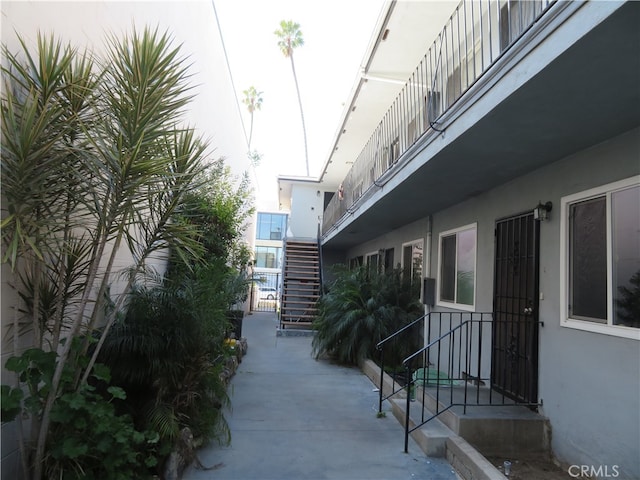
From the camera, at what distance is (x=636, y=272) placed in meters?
3.38

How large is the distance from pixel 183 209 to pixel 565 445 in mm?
4133

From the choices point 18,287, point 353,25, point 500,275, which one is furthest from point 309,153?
point 18,287

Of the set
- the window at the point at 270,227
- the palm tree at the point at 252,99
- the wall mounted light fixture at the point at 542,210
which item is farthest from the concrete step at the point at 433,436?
the window at the point at 270,227

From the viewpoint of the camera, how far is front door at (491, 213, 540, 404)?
4.52m

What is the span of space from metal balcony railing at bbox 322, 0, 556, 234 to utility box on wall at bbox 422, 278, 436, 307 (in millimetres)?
1978

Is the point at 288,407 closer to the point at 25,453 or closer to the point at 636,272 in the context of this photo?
the point at 25,453

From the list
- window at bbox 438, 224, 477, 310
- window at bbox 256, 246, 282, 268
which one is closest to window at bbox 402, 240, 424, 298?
window at bbox 438, 224, 477, 310

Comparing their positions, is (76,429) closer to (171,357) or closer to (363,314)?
(171,357)

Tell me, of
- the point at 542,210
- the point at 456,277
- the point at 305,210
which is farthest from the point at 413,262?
the point at 305,210

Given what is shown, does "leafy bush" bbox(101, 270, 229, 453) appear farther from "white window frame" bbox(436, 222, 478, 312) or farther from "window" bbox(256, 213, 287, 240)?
"window" bbox(256, 213, 287, 240)

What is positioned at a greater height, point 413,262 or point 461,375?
point 413,262

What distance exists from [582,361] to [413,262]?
495cm

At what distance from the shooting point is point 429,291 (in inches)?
286

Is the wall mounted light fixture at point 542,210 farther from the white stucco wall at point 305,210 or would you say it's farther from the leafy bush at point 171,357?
the white stucco wall at point 305,210
